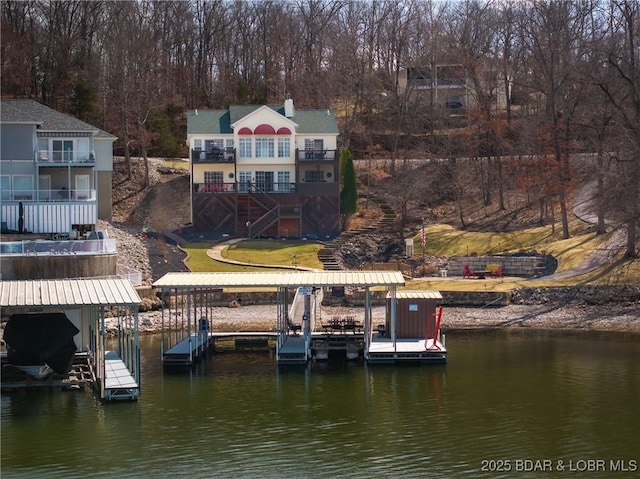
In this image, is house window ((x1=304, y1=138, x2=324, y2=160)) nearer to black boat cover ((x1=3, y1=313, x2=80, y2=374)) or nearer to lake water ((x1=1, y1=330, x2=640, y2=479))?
lake water ((x1=1, y1=330, x2=640, y2=479))

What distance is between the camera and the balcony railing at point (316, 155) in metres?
73.9

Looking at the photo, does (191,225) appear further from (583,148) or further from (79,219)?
(583,148)

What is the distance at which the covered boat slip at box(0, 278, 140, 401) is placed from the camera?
1307 inches

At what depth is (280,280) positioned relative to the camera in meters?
41.4

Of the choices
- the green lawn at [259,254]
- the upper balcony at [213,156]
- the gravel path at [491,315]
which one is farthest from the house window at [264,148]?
the gravel path at [491,315]

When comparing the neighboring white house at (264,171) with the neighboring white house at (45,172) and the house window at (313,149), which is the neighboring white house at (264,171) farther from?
the neighboring white house at (45,172)

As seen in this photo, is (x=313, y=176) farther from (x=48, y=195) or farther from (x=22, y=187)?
(x=22, y=187)

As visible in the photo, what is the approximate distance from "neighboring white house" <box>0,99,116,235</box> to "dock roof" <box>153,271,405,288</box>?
1723 centimetres

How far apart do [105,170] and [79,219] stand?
39.4ft

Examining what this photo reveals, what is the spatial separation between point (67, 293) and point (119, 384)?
3.33m

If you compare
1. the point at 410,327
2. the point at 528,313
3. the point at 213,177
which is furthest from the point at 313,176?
the point at 410,327

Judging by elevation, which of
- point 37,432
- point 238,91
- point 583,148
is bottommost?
point 37,432

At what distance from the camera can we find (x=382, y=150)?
273ft

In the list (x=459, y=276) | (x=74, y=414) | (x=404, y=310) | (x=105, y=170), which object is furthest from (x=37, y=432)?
(x=105, y=170)
